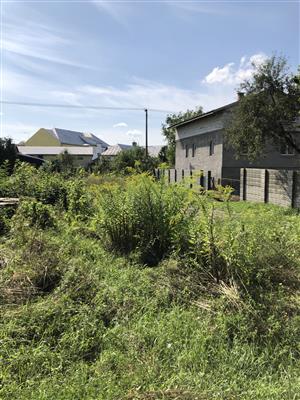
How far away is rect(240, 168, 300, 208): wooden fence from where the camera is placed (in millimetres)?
12570

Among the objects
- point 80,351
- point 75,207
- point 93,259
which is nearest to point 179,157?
point 75,207

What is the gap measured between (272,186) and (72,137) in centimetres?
7500

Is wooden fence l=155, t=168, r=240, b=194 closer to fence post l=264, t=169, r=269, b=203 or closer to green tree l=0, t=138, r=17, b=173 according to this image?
fence post l=264, t=169, r=269, b=203

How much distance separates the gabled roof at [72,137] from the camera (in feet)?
259

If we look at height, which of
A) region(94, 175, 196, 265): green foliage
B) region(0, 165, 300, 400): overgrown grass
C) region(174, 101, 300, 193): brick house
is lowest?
region(0, 165, 300, 400): overgrown grass

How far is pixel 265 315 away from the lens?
3469mm

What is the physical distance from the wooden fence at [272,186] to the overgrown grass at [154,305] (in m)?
7.77

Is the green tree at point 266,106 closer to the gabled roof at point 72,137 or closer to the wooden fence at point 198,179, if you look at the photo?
the wooden fence at point 198,179

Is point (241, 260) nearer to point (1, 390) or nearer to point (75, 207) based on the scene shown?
point (1, 390)

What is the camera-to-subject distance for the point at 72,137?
277ft

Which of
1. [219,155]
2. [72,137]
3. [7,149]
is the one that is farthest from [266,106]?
[72,137]

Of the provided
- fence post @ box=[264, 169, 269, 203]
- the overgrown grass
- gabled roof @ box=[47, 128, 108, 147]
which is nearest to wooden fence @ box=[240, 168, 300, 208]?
fence post @ box=[264, 169, 269, 203]

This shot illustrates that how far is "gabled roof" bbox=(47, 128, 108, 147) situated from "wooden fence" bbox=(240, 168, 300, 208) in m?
66.7

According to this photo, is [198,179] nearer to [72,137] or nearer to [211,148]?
[211,148]
